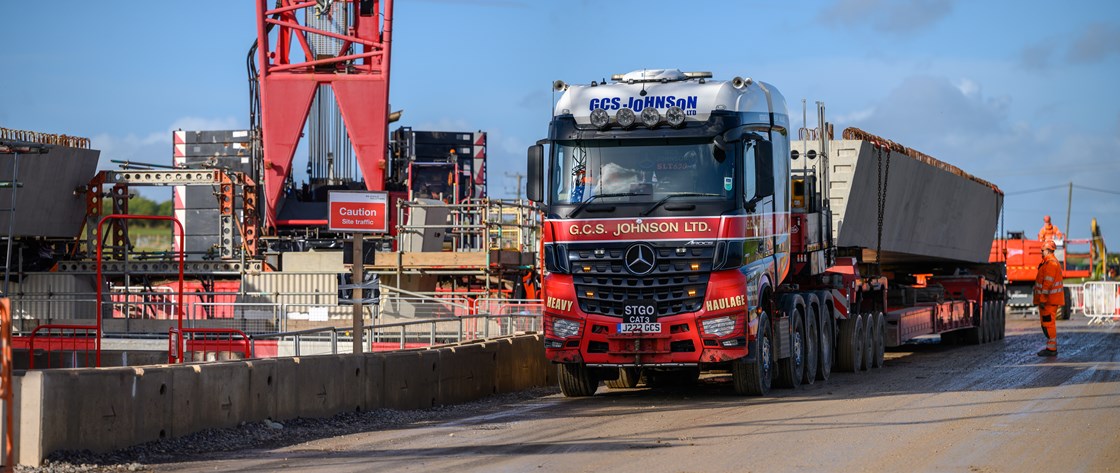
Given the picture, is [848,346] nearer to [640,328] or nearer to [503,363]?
[503,363]

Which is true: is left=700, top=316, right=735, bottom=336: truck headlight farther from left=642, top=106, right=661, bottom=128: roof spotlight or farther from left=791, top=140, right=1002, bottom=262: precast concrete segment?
left=791, top=140, right=1002, bottom=262: precast concrete segment

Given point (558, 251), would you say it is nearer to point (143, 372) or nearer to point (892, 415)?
point (892, 415)

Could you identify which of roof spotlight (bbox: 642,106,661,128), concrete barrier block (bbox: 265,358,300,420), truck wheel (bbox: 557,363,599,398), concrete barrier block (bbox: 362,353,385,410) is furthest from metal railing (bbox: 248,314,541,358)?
concrete barrier block (bbox: 265,358,300,420)

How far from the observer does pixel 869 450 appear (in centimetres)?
1112

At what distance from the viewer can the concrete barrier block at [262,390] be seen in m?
12.5

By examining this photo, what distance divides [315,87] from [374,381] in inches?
1135

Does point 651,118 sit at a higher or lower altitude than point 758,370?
higher

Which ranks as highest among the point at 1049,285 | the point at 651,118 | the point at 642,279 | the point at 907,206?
the point at 651,118

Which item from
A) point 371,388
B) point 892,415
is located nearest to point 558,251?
point 371,388

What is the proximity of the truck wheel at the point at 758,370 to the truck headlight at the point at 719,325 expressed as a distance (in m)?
0.71

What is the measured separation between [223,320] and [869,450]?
64.3 feet

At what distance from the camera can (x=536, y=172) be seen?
1599cm

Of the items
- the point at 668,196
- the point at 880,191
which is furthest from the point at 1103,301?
the point at 668,196

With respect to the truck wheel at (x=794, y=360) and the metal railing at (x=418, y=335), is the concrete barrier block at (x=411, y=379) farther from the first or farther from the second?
the metal railing at (x=418, y=335)
